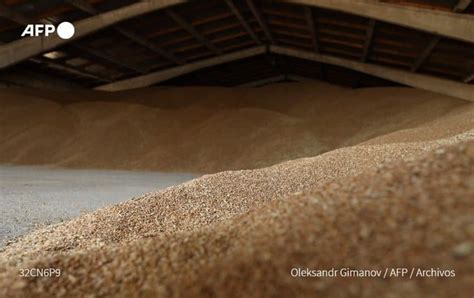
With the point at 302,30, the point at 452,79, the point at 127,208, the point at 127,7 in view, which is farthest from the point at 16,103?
the point at 452,79

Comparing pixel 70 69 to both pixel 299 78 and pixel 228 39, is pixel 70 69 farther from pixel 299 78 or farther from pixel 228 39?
pixel 299 78

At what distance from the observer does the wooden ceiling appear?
11.0 meters

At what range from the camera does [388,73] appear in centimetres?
1528

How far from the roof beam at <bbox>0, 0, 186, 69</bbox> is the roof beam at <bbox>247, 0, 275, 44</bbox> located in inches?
74.4

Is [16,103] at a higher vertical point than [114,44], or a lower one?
lower

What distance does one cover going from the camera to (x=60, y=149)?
40.0 ft

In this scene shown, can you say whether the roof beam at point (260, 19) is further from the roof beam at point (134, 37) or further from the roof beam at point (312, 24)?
the roof beam at point (134, 37)

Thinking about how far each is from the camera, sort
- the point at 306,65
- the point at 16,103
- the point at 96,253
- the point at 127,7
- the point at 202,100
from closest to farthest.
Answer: the point at 96,253 → the point at 127,7 → the point at 16,103 → the point at 202,100 → the point at 306,65

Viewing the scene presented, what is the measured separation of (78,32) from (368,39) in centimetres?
813

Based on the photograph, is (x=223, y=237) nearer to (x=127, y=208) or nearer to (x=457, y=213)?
(x=457, y=213)

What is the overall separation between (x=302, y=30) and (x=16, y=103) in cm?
976

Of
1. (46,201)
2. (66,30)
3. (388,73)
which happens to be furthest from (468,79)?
(46,201)

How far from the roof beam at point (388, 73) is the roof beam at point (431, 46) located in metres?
0.50

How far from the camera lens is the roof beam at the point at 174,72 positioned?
16.1 meters
